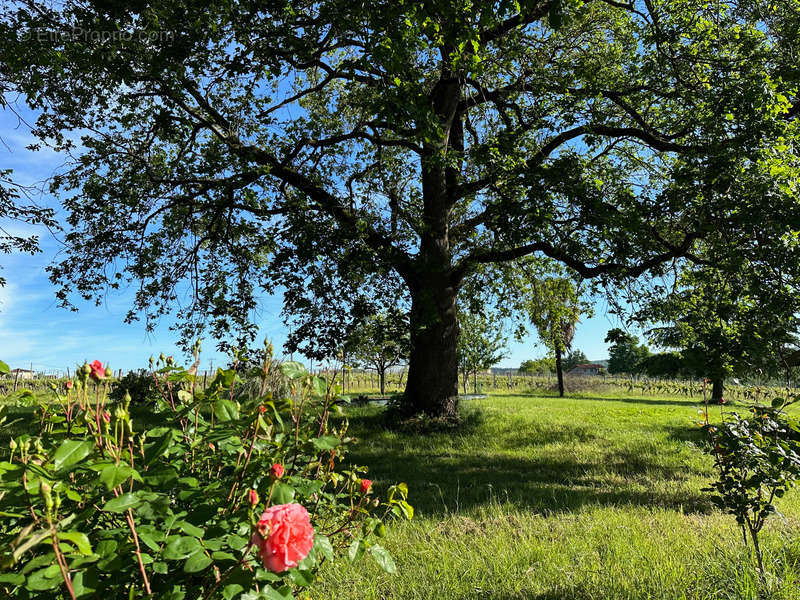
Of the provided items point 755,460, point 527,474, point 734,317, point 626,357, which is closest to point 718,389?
point 734,317

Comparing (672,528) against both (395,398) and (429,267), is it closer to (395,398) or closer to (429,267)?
(429,267)

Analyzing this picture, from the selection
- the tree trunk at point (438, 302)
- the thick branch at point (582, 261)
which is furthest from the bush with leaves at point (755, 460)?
the tree trunk at point (438, 302)

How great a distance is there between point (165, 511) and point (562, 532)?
3.73 meters

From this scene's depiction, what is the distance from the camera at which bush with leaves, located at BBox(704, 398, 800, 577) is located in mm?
3037

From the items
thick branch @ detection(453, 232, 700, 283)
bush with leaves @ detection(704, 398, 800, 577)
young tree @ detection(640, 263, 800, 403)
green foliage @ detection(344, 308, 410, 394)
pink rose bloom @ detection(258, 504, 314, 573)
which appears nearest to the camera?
pink rose bloom @ detection(258, 504, 314, 573)

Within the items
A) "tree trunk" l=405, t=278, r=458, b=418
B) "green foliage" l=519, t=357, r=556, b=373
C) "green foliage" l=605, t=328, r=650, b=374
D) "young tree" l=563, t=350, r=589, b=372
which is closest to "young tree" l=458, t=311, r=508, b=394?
"green foliage" l=519, t=357, r=556, b=373

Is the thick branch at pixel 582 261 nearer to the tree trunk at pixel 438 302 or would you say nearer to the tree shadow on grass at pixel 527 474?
the tree trunk at pixel 438 302

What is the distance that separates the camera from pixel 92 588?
125 cm

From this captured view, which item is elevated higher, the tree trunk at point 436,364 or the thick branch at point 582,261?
the thick branch at point 582,261

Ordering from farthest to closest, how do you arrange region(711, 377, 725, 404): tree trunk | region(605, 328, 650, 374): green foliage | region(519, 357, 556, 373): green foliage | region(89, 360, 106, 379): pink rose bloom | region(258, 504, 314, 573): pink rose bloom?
1. region(605, 328, 650, 374): green foliage
2. region(519, 357, 556, 373): green foliage
3. region(711, 377, 725, 404): tree trunk
4. region(89, 360, 106, 379): pink rose bloom
5. region(258, 504, 314, 573): pink rose bloom

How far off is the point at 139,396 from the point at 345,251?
366 inches

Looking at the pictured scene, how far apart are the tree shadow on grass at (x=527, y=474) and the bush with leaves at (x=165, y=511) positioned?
343 centimetres

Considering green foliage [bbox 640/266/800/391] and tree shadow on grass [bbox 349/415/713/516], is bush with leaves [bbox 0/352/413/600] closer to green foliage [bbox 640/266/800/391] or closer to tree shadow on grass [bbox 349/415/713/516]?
tree shadow on grass [bbox 349/415/713/516]

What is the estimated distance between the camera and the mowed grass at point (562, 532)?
2.92 meters
